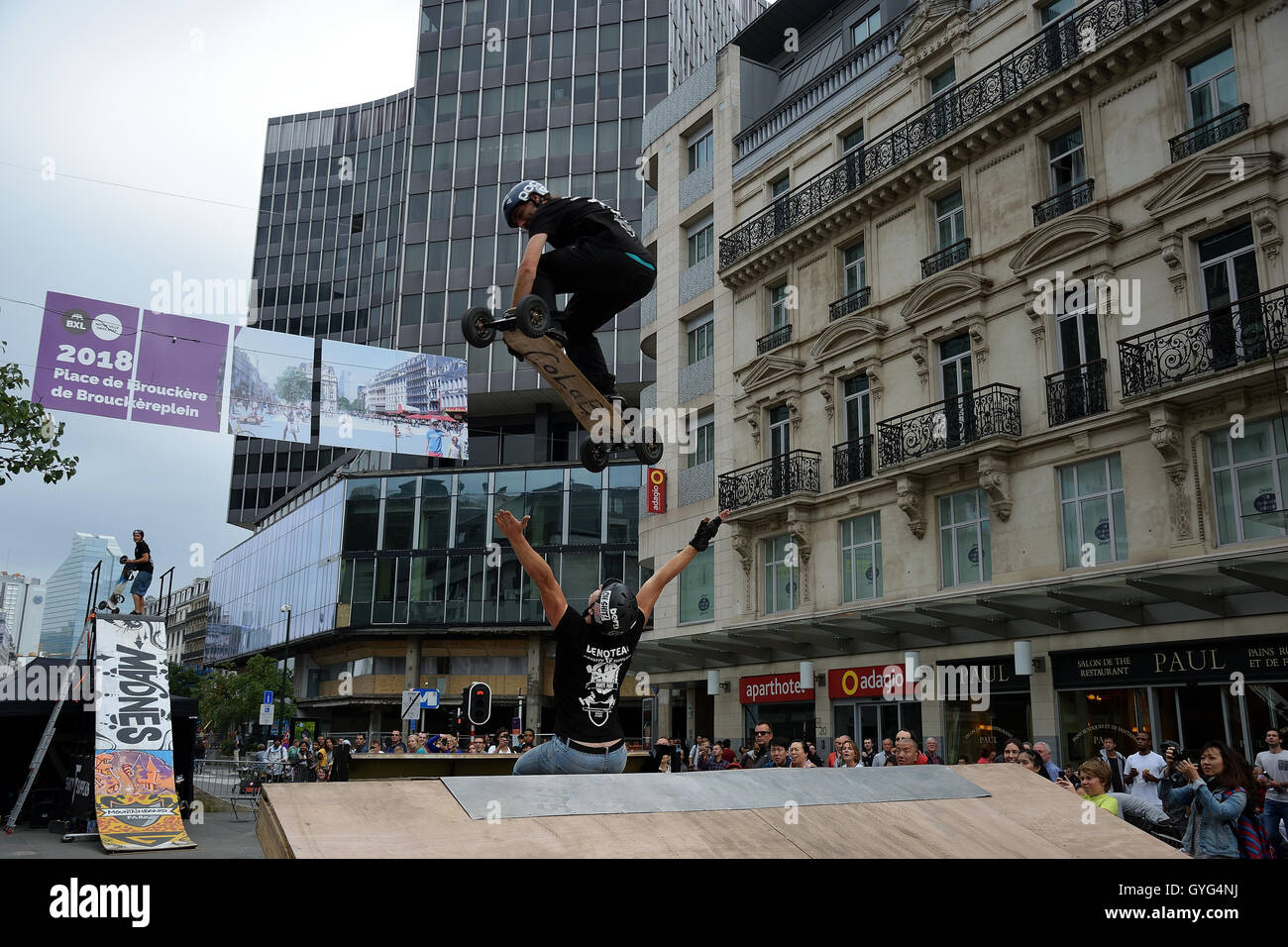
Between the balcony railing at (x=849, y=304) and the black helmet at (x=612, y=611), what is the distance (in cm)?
2280

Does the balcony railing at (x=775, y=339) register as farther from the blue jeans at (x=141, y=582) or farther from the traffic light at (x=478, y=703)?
the blue jeans at (x=141, y=582)

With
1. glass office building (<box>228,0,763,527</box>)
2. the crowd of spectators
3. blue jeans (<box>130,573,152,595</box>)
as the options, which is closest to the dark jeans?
the crowd of spectators

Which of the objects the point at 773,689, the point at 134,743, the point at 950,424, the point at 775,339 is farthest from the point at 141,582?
the point at 775,339

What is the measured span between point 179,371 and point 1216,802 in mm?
20373

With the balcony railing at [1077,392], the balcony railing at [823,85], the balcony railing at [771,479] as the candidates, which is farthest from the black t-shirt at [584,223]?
the balcony railing at [823,85]

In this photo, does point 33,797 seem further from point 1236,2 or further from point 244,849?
point 1236,2

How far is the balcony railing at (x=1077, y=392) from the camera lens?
2066cm

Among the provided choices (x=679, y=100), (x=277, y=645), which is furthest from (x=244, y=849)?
(x=277, y=645)

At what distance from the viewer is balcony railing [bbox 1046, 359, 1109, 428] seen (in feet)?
67.8

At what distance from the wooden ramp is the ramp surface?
23 millimetres

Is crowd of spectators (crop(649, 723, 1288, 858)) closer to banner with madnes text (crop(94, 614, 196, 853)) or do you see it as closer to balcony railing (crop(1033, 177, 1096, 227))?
banner with madnes text (crop(94, 614, 196, 853))

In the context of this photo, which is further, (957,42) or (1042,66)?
(957,42)

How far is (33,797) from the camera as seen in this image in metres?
21.0

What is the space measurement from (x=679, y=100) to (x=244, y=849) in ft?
95.8
